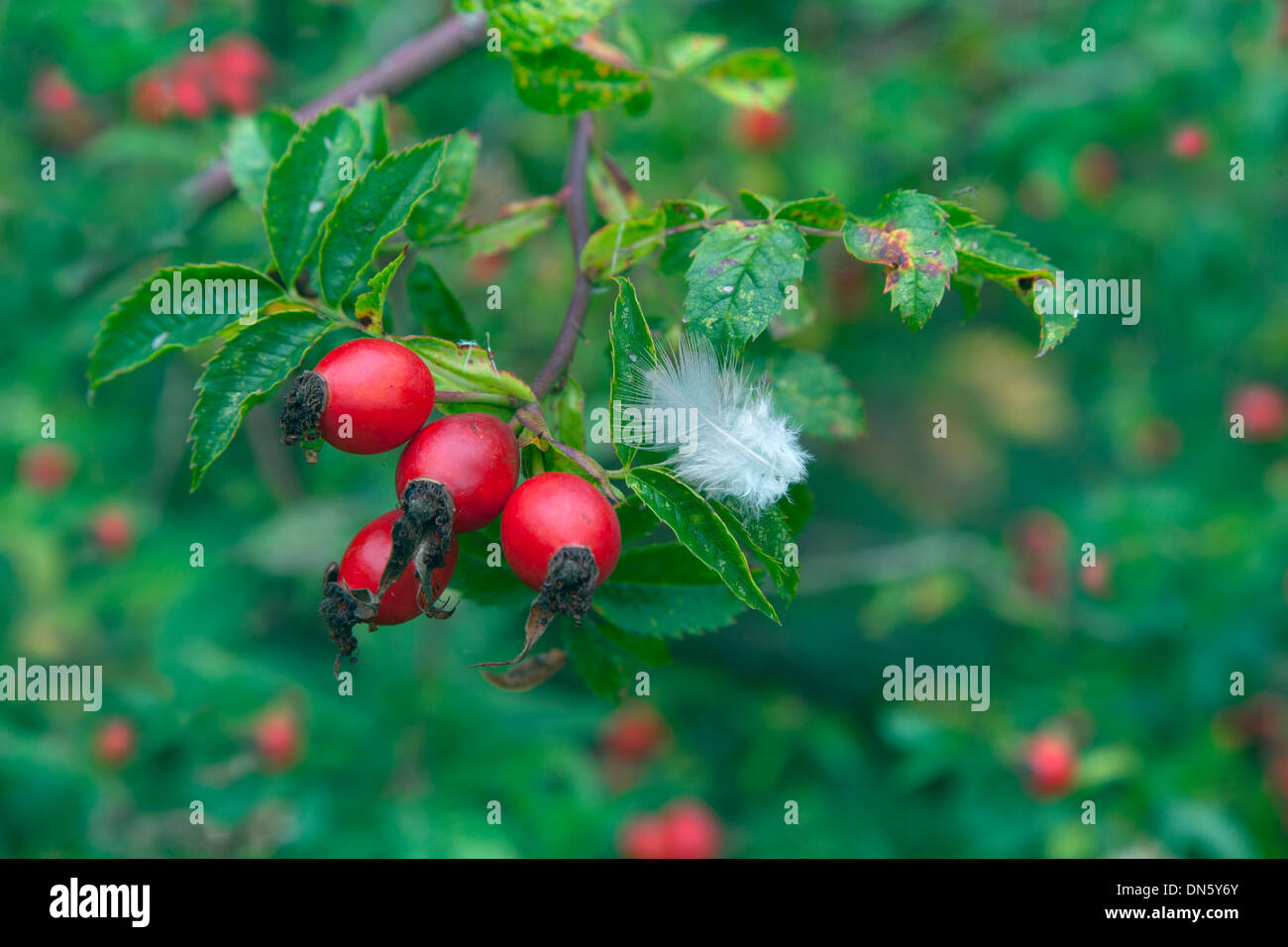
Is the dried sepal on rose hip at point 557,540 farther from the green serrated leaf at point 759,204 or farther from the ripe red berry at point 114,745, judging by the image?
the ripe red berry at point 114,745

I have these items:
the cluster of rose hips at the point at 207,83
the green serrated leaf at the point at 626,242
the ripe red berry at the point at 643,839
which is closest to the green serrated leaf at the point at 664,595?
the green serrated leaf at the point at 626,242

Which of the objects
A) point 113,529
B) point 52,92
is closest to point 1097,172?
point 52,92

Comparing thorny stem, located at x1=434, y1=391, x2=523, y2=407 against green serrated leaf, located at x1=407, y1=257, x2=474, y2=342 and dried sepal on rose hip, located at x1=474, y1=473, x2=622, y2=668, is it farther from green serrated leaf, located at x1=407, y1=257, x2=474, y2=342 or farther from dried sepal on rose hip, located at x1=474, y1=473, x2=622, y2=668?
green serrated leaf, located at x1=407, y1=257, x2=474, y2=342

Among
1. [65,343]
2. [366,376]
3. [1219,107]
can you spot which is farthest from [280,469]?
[1219,107]

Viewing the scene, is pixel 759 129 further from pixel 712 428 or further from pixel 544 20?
pixel 712 428

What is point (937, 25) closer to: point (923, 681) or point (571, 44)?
point (923, 681)
